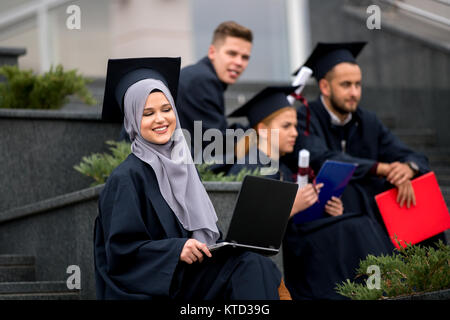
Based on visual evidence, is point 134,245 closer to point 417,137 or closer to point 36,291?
point 36,291

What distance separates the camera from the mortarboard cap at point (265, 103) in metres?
6.45

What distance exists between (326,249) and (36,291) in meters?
2.15

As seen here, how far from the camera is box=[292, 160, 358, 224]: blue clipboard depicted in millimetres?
5987

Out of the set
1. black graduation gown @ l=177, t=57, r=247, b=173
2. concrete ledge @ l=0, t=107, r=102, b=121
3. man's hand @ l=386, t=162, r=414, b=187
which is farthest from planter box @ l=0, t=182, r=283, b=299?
man's hand @ l=386, t=162, r=414, b=187

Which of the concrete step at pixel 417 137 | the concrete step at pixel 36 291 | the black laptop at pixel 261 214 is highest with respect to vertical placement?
the concrete step at pixel 417 137

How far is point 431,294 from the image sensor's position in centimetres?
418

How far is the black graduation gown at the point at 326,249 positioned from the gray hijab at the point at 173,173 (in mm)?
1732

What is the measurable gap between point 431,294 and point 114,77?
2.02 metres

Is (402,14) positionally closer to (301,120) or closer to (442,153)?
(442,153)

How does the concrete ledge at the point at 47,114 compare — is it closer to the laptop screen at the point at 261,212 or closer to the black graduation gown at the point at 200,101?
the black graduation gown at the point at 200,101

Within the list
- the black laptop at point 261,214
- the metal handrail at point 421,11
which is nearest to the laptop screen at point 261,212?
the black laptop at point 261,214

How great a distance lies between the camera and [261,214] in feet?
14.0

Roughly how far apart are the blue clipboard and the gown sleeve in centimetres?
204

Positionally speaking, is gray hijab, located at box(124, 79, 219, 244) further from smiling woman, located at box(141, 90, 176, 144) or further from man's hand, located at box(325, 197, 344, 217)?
man's hand, located at box(325, 197, 344, 217)
